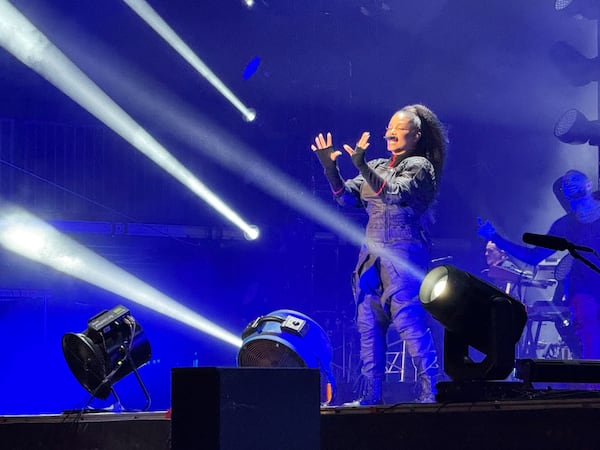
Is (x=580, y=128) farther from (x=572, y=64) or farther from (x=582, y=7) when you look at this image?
(x=582, y=7)

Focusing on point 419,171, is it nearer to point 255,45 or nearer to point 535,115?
point 255,45

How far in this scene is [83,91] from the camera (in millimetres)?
8664

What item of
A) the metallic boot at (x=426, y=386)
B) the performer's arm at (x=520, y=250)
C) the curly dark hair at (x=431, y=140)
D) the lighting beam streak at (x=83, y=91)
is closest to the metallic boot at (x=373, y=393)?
the metallic boot at (x=426, y=386)

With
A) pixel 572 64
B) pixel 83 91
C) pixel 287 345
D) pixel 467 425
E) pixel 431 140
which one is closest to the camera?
pixel 467 425

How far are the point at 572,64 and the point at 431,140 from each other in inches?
182

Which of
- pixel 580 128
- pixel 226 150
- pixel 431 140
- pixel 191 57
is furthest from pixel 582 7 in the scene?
pixel 431 140

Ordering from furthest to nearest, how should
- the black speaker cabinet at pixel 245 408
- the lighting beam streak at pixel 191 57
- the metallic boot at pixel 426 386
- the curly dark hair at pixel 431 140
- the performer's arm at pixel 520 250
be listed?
the lighting beam streak at pixel 191 57, the performer's arm at pixel 520 250, the curly dark hair at pixel 431 140, the metallic boot at pixel 426 386, the black speaker cabinet at pixel 245 408

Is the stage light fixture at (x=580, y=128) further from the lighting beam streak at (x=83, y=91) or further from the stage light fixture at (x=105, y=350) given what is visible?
the stage light fixture at (x=105, y=350)

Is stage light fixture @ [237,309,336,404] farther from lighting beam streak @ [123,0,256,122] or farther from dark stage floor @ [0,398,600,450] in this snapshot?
lighting beam streak @ [123,0,256,122]

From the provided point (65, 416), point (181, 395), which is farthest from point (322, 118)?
point (181, 395)

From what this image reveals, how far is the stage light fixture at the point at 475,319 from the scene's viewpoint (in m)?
2.56

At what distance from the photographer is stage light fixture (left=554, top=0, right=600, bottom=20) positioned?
8633mm

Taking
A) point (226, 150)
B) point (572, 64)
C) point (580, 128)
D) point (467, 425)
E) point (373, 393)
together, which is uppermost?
point (572, 64)

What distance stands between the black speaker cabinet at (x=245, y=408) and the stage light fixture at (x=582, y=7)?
7.61 meters
